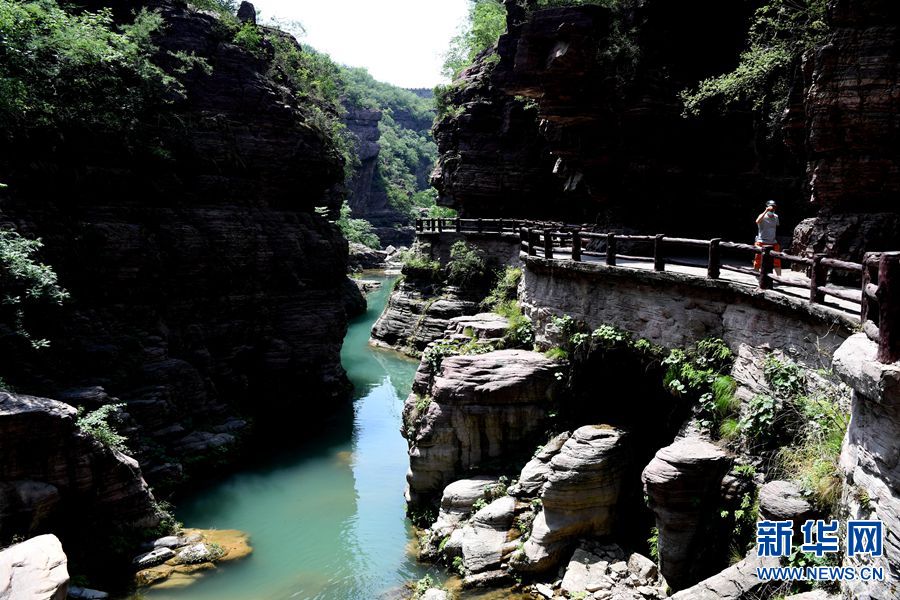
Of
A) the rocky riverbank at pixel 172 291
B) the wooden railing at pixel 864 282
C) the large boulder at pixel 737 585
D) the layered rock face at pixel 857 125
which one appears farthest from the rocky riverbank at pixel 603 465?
the rocky riverbank at pixel 172 291

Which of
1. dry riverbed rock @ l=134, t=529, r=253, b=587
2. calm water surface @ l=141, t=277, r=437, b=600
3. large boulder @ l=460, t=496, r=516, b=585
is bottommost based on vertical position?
calm water surface @ l=141, t=277, r=437, b=600

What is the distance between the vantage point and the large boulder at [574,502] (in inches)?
423

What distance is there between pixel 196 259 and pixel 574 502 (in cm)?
1639

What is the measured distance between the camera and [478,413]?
1312cm

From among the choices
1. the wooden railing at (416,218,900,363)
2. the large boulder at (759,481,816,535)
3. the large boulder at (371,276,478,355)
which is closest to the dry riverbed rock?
the wooden railing at (416,218,900,363)

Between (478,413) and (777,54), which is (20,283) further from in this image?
(777,54)

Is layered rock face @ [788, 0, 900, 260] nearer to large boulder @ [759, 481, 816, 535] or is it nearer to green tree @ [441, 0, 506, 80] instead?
large boulder @ [759, 481, 816, 535]

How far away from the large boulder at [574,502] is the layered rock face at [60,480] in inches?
362

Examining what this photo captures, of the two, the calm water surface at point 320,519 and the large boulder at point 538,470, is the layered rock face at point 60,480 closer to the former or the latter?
the calm water surface at point 320,519

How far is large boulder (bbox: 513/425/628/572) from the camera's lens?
10.7 m

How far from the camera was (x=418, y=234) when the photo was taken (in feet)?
109

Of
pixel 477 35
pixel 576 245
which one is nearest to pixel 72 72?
pixel 576 245

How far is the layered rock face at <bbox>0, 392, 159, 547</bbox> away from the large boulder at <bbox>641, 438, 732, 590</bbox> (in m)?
11.6

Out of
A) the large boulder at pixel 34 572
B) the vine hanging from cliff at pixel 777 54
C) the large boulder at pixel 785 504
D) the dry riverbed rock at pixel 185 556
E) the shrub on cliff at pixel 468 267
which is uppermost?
the vine hanging from cliff at pixel 777 54
